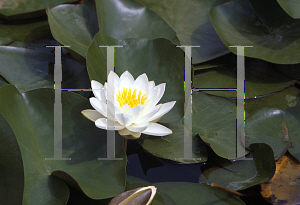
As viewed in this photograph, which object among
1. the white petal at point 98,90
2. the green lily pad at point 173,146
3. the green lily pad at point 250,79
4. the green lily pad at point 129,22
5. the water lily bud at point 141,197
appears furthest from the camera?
the green lily pad at point 250,79

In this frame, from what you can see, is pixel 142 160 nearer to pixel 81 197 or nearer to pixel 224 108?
pixel 81 197

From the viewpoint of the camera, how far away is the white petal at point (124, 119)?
85 cm

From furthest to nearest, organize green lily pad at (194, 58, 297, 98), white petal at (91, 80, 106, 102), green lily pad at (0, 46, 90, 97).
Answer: green lily pad at (194, 58, 297, 98)
green lily pad at (0, 46, 90, 97)
white petal at (91, 80, 106, 102)

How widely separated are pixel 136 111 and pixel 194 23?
91 centimetres

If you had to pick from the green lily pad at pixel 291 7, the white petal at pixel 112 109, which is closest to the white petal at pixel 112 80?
the white petal at pixel 112 109

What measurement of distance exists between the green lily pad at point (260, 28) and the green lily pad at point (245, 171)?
54cm

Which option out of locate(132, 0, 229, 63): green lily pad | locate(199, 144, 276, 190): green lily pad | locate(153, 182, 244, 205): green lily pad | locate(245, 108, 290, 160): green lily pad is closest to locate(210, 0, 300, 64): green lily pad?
locate(132, 0, 229, 63): green lily pad

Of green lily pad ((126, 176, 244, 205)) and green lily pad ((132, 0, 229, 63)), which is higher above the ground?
green lily pad ((132, 0, 229, 63))

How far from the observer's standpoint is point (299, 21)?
1.43 metres

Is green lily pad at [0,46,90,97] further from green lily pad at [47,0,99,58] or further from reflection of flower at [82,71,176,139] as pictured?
reflection of flower at [82,71,176,139]

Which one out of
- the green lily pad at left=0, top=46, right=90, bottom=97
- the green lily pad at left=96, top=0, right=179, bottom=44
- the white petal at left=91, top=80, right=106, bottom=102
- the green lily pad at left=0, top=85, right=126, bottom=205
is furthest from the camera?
the green lily pad at left=96, top=0, right=179, bottom=44

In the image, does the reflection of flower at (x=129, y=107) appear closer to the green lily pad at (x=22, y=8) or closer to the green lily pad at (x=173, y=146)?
the green lily pad at (x=173, y=146)

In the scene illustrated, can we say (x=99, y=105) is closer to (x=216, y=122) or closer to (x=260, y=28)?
(x=216, y=122)

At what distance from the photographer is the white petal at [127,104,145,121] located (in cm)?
85
